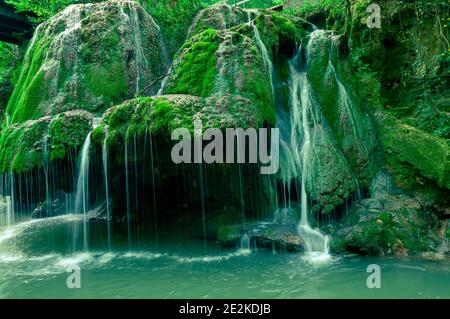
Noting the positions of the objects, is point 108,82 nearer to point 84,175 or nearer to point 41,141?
point 41,141

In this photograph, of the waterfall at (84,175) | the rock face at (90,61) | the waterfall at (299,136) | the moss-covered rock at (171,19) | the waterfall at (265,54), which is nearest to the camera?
the waterfall at (299,136)

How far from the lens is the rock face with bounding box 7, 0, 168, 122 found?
9.48 m

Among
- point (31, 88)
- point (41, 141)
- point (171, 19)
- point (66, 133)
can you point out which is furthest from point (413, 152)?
point (31, 88)

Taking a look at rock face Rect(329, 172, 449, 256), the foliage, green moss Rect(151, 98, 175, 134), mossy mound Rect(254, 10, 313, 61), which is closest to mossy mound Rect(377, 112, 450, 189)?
rock face Rect(329, 172, 449, 256)

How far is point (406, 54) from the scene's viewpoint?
988 cm

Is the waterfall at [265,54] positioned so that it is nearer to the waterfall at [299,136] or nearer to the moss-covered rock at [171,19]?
the waterfall at [299,136]

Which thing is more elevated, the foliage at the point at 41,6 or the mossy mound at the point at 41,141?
the foliage at the point at 41,6

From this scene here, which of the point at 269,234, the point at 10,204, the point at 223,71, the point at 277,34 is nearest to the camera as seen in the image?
the point at 269,234

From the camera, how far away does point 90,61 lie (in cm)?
981

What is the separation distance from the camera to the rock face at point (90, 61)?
9477 millimetres

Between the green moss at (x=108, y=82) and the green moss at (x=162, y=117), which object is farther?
the green moss at (x=108, y=82)

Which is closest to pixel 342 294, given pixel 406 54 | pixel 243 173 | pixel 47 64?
pixel 243 173

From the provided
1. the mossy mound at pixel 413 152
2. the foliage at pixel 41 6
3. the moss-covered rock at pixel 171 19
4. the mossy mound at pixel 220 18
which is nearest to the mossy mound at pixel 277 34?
the mossy mound at pixel 220 18

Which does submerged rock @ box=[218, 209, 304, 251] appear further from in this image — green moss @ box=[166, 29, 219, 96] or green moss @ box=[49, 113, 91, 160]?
green moss @ box=[49, 113, 91, 160]
